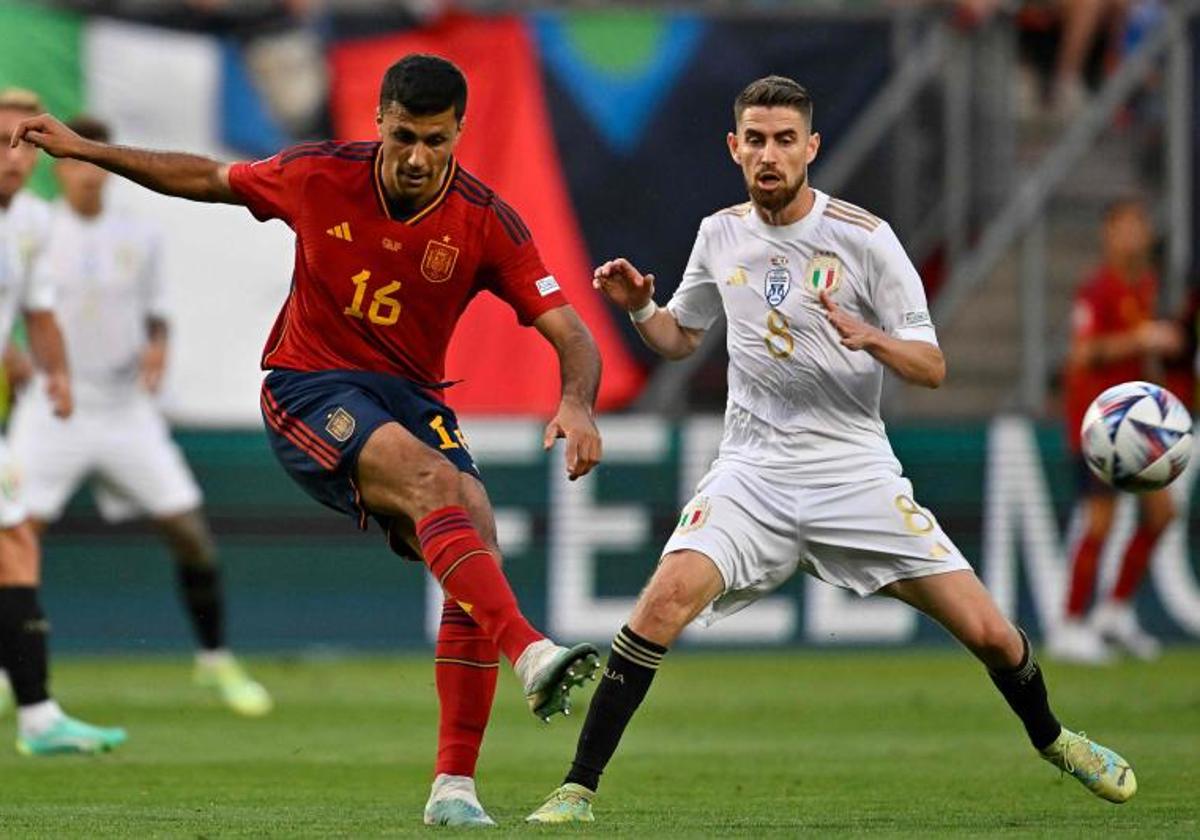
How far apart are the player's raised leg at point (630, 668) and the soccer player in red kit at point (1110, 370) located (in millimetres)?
8358

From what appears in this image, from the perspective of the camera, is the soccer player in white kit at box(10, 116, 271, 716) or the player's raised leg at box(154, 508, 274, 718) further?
the soccer player in white kit at box(10, 116, 271, 716)

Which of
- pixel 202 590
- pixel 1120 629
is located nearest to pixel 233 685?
pixel 202 590

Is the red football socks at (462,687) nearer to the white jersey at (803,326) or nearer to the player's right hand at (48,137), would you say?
the white jersey at (803,326)

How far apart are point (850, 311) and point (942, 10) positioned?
32.3ft

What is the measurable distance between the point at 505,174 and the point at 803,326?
907 cm

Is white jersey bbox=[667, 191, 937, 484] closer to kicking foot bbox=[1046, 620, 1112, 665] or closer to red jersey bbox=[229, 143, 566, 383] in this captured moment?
red jersey bbox=[229, 143, 566, 383]

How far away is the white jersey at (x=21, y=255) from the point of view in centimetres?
1080

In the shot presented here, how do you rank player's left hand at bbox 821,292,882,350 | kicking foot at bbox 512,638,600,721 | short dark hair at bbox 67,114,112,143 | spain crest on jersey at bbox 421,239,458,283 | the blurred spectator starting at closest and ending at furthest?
1. kicking foot at bbox 512,638,600,721
2. player's left hand at bbox 821,292,882,350
3. spain crest on jersey at bbox 421,239,458,283
4. short dark hair at bbox 67,114,112,143
5. the blurred spectator

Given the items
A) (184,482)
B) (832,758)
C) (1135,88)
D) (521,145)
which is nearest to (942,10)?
(1135,88)

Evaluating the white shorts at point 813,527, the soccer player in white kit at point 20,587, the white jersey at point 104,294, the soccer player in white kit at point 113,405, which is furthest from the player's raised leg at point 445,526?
the white jersey at point 104,294

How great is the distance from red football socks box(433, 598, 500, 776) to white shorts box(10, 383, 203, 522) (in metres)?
5.78

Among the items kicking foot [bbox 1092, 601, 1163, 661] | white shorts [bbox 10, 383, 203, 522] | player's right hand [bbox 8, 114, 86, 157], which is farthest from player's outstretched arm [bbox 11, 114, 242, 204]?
kicking foot [bbox 1092, 601, 1163, 661]

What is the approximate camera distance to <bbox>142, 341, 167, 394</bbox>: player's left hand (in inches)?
533

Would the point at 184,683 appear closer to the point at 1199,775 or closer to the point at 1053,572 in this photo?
the point at 1053,572
